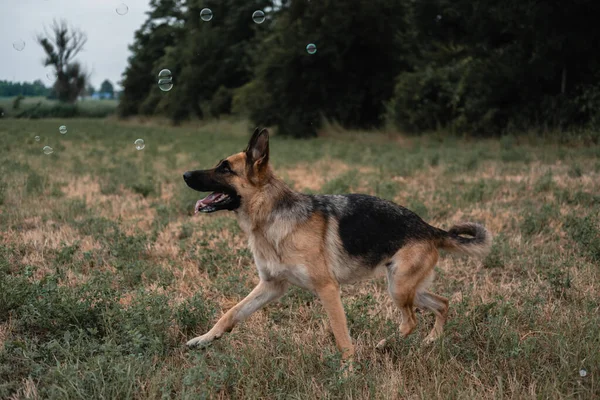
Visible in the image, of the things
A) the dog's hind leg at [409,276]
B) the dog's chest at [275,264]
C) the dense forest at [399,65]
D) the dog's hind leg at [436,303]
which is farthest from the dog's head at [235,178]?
the dense forest at [399,65]

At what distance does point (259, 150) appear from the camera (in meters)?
4.34

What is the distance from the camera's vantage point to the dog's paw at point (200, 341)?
4.02m

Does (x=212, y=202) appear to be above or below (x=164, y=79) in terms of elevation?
below

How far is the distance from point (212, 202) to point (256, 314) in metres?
1.18

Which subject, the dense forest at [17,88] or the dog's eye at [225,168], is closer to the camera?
the dog's eye at [225,168]

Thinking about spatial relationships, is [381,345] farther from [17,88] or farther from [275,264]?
[17,88]

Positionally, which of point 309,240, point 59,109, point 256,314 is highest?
point 59,109

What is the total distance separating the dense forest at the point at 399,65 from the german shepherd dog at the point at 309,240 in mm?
13683

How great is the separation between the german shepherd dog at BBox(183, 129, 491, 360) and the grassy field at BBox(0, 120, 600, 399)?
28cm

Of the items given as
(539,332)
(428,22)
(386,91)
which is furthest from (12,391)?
(386,91)

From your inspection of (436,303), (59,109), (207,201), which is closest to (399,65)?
(59,109)

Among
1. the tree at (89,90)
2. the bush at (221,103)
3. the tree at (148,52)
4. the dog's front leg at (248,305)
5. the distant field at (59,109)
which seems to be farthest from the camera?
the tree at (148,52)

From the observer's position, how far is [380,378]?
3484mm

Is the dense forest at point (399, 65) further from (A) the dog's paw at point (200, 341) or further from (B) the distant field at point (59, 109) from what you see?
(A) the dog's paw at point (200, 341)
